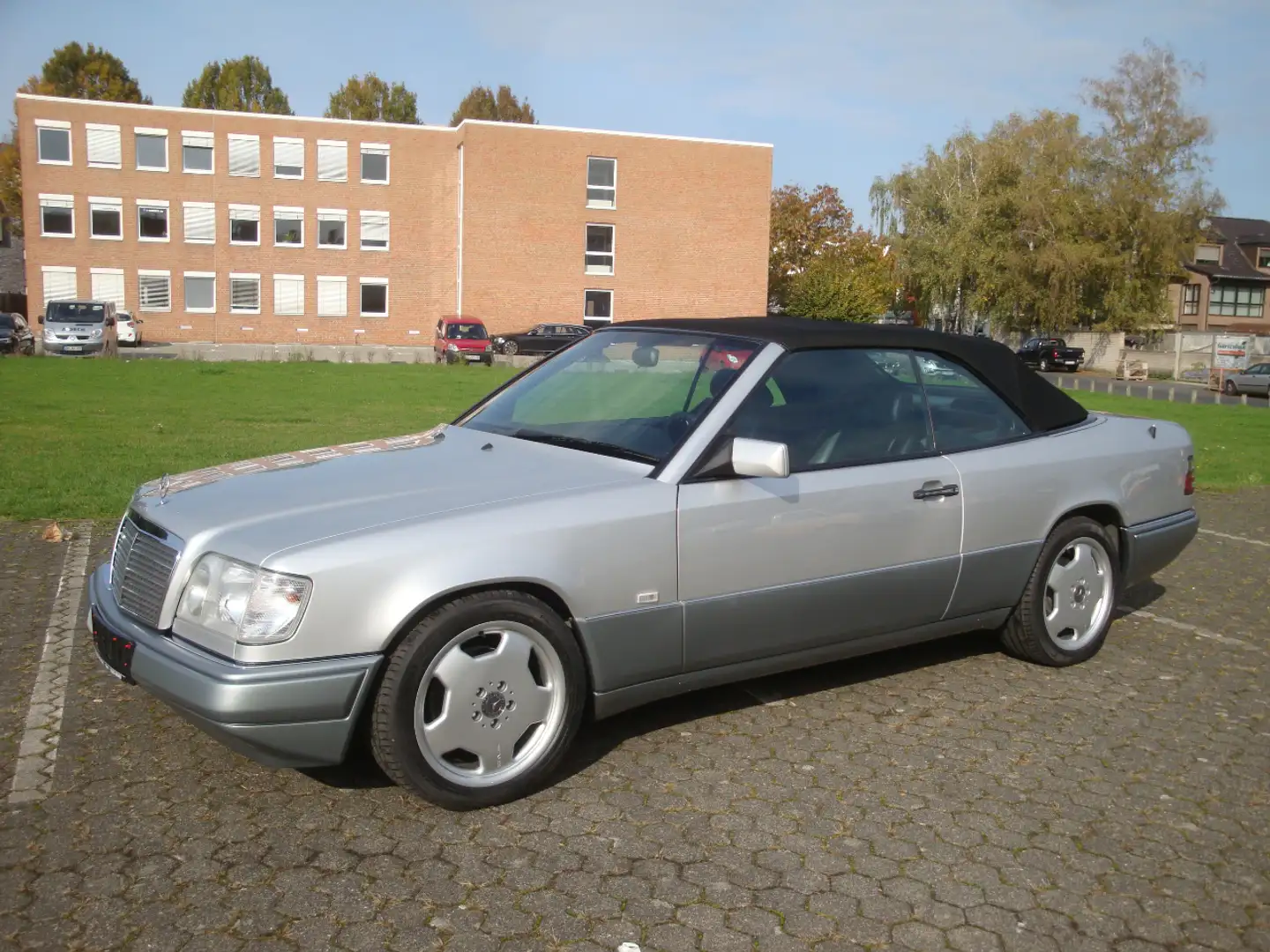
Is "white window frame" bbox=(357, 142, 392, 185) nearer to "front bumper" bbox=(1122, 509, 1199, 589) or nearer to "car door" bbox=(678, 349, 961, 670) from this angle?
"front bumper" bbox=(1122, 509, 1199, 589)

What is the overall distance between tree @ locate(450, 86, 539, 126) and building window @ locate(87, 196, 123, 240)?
146 feet

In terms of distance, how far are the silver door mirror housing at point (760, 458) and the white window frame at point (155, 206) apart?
56.2 metres

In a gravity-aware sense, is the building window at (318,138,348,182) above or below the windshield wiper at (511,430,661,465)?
above

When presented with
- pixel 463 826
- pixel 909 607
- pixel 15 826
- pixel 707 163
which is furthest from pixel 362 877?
pixel 707 163

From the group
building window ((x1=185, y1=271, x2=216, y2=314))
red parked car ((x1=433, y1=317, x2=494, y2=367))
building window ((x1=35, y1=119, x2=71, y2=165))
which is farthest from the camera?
building window ((x1=185, y1=271, x2=216, y2=314))

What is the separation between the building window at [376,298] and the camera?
57.4 m

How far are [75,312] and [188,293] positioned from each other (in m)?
20.8

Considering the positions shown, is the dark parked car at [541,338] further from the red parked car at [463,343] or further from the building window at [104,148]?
the building window at [104,148]

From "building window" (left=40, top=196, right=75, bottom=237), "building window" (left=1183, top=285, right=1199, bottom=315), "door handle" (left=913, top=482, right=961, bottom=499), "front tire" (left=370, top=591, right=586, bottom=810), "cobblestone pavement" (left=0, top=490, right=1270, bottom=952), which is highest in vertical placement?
"building window" (left=40, top=196, right=75, bottom=237)

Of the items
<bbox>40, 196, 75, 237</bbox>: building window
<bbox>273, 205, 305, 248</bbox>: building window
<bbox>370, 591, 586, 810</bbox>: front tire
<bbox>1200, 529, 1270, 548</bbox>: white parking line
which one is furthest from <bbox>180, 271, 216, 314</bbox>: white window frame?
<bbox>370, 591, 586, 810</bbox>: front tire

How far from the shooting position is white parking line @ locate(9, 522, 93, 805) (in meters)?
4.02

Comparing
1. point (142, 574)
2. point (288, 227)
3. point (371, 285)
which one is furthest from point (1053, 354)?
point (142, 574)

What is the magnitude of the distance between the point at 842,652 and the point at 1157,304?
56326 mm

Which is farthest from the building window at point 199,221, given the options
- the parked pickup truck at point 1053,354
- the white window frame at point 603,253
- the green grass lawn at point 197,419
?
the parked pickup truck at point 1053,354
